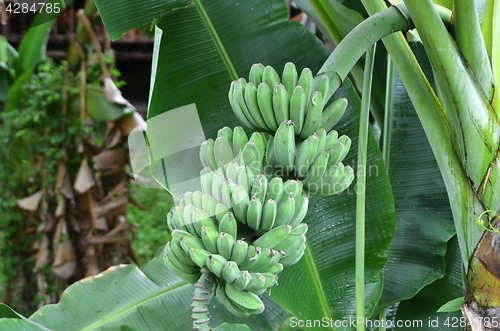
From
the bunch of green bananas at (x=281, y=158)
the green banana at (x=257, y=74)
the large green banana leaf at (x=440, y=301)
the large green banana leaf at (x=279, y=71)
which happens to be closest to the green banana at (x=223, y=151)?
the bunch of green bananas at (x=281, y=158)

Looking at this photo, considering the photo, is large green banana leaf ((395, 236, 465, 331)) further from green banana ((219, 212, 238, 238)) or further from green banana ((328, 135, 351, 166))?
green banana ((219, 212, 238, 238))

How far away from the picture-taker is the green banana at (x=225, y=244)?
391 mm

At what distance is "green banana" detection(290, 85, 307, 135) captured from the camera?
0.46 m

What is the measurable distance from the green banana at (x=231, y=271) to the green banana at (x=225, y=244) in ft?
Result: 0.05

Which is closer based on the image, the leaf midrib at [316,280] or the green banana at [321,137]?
the green banana at [321,137]

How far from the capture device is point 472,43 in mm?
543

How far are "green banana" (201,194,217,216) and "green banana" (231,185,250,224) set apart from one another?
0.02 meters

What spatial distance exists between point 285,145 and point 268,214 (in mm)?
91

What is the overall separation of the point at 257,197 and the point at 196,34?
47 cm

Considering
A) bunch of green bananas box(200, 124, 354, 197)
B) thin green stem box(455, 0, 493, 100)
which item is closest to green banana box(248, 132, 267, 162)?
bunch of green bananas box(200, 124, 354, 197)

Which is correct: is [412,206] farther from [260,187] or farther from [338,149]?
[260,187]

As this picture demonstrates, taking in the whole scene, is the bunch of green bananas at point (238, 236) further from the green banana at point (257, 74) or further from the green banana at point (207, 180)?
the green banana at point (257, 74)

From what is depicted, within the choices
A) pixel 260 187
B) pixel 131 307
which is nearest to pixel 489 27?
pixel 260 187

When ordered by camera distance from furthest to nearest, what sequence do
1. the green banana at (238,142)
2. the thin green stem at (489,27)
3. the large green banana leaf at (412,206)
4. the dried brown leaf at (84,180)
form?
the dried brown leaf at (84,180) < the large green banana leaf at (412,206) < the thin green stem at (489,27) < the green banana at (238,142)
